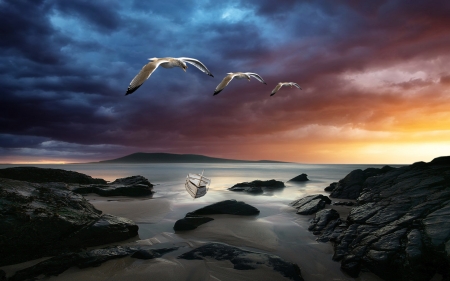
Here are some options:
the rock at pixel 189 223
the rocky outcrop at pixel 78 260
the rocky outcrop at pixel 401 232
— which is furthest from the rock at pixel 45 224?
the rocky outcrop at pixel 401 232

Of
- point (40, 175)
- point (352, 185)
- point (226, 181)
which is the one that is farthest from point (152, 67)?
point (226, 181)

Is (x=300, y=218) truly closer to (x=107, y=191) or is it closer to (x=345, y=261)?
(x=345, y=261)

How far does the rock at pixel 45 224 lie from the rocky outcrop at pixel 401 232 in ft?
25.3

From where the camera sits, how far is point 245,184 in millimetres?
26422

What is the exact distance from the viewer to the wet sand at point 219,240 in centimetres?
589

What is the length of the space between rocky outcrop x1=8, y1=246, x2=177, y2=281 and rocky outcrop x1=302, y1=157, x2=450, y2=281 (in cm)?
590

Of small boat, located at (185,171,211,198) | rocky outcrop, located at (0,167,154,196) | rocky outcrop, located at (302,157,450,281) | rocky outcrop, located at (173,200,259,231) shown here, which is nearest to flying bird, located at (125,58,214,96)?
rocky outcrop, located at (173,200,259,231)

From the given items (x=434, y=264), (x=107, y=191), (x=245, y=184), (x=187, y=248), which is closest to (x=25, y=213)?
(x=187, y=248)

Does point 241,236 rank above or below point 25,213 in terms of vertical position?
below

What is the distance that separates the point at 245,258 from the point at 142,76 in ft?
19.1

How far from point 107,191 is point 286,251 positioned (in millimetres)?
15609

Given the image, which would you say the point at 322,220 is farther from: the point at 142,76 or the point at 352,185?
the point at 352,185

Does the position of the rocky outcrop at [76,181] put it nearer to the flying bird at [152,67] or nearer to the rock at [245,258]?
the rock at [245,258]

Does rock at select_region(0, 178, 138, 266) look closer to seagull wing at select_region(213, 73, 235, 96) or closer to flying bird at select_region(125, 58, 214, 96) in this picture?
flying bird at select_region(125, 58, 214, 96)
